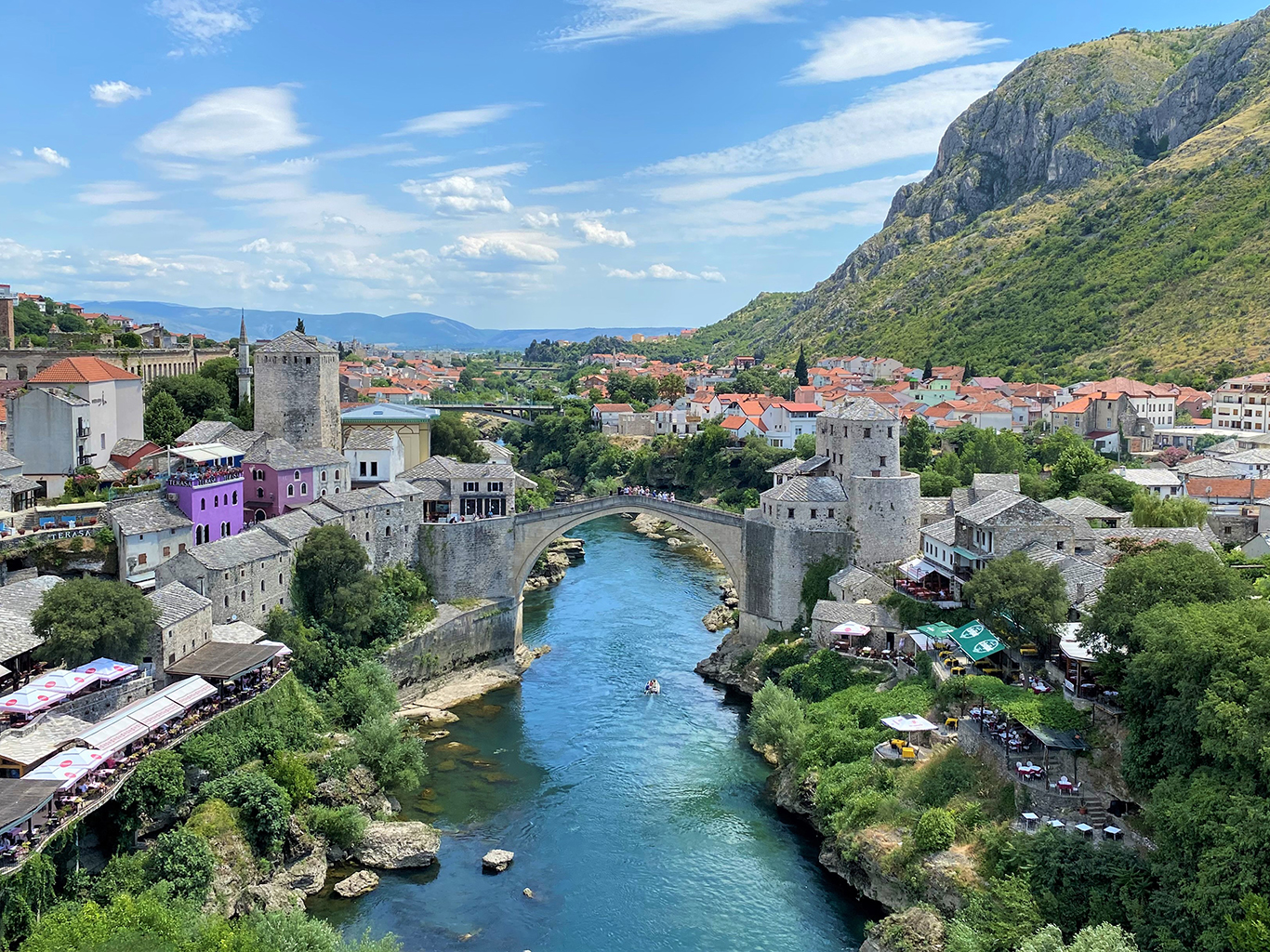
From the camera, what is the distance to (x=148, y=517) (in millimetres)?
33031

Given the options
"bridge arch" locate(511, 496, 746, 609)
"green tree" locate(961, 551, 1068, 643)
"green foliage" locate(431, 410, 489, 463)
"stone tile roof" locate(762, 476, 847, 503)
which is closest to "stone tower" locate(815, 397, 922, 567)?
"stone tile roof" locate(762, 476, 847, 503)

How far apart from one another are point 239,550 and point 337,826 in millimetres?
10395

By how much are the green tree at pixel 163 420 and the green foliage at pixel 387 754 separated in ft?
67.8

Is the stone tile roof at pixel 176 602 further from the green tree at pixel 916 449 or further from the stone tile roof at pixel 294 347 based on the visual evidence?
the green tree at pixel 916 449

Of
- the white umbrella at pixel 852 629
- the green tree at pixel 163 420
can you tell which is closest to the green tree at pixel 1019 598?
the white umbrella at pixel 852 629

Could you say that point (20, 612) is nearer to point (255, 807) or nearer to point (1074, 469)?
point (255, 807)

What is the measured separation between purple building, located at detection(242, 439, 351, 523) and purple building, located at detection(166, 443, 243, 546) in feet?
3.56

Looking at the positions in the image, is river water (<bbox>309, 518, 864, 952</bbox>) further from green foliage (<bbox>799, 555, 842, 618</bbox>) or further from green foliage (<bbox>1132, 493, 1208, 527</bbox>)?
green foliage (<bbox>1132, 493, 1208, 527</bbox>)

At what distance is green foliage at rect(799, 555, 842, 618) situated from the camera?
39.7 meters

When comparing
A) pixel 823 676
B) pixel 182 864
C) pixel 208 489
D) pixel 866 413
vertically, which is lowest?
pixel 182 864

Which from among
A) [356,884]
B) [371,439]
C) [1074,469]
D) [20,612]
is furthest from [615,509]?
[20,612]

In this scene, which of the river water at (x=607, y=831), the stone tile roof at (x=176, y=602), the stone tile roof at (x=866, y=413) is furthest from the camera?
the stone tile roof at (x=866, y=413)

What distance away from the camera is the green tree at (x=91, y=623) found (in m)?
26.4

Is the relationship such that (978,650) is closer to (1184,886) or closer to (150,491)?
(1184,886)
